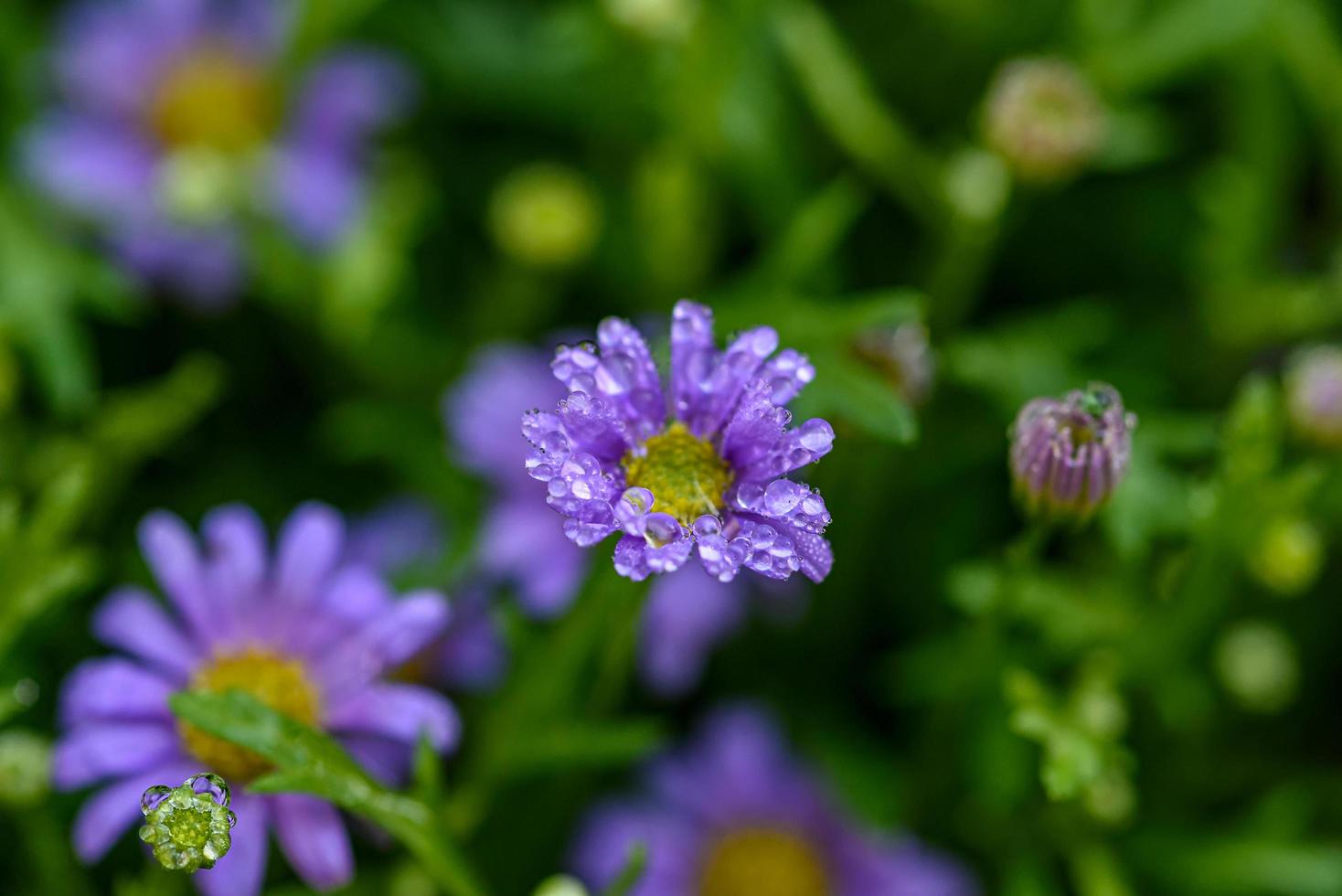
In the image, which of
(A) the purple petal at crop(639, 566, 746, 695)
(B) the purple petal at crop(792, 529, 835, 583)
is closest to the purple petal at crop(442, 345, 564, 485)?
(A) the purple petal at crop(639, 566, 746, 695)

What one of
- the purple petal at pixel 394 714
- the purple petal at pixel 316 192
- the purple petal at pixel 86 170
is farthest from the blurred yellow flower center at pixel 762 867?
the purple petal at pixel 86 170

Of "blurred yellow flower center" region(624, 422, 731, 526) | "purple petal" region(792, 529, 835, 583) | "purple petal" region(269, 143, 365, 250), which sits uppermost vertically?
"purple petal" region(269, 143, 365, 250)

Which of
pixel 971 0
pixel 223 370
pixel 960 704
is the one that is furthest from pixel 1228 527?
pixel 223 370

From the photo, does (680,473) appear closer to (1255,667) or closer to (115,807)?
(115,807)

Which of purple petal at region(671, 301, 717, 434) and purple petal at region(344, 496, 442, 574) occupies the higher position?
purple petal at region(344, 496, 442, 574)

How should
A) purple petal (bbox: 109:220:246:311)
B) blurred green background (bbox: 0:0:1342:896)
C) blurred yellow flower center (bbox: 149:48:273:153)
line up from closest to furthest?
blurred green background (bbox: 0:0:1342:896) → purple petal (bbox: 109:220:246:311) → blurred yellow flower center (bbox: 149:48:273:153)

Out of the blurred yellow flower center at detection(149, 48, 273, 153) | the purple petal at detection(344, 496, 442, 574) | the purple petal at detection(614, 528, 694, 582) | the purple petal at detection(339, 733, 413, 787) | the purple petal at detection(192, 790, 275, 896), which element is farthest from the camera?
the blurred yellow flower center at detection(149, 48, 273, 153)

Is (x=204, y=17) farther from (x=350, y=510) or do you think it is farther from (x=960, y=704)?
(x=960, y=704)

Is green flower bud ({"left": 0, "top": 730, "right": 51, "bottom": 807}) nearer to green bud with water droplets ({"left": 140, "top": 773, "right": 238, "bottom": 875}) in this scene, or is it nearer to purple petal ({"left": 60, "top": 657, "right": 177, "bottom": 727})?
purple petal ({"left": 60, "top": 657, "right": 177, "bottom": 727})

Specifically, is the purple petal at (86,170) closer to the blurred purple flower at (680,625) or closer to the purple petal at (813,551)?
the blurred purple flower at (680,625)
